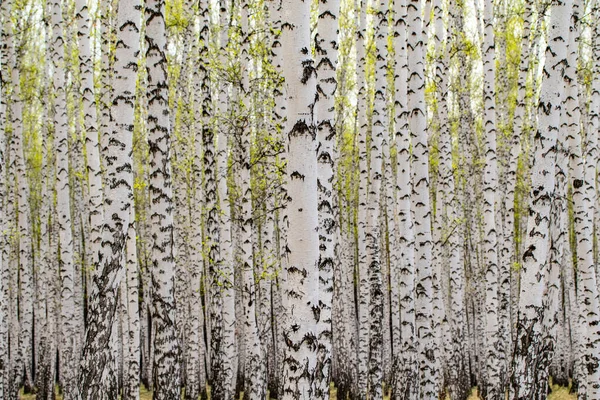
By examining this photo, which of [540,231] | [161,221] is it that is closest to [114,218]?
[161,221]

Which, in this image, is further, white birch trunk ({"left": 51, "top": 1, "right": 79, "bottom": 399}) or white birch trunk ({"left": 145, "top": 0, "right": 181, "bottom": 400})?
white birch trunk ({"left": 51, "top": 1, "right": 79, "bottom": 399})

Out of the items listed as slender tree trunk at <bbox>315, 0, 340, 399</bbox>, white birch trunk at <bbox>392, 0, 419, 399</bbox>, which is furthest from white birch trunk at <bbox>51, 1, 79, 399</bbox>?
slender tree trunk at <bbox>315, 0, 340, 399</bbox>

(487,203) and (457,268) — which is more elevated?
(487,203)

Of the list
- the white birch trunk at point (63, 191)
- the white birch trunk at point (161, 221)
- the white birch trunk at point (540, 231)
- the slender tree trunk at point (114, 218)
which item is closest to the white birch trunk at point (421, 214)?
the white birch trunk at point (540, 231)

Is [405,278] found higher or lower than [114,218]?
lower

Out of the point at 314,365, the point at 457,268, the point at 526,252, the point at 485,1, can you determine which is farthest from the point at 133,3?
the point at 485,1

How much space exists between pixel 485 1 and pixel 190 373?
403 inches

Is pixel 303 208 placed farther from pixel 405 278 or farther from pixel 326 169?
pixel 405 278

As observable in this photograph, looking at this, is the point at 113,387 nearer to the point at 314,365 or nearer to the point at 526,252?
the point at 314,365

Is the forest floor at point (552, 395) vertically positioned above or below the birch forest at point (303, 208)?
below

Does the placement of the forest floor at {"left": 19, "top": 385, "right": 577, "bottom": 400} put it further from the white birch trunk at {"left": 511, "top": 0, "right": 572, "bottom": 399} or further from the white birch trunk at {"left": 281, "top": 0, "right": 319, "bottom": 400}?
the white birch trunk at {"left": 281, "top": 0, "right": 319, "bottom": 400}

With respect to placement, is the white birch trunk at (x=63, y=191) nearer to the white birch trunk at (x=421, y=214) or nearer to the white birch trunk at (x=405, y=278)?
the white birch trunk at (x=405, y=278)

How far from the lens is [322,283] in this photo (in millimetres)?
6109

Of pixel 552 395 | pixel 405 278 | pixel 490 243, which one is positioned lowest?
pixel 552 395
